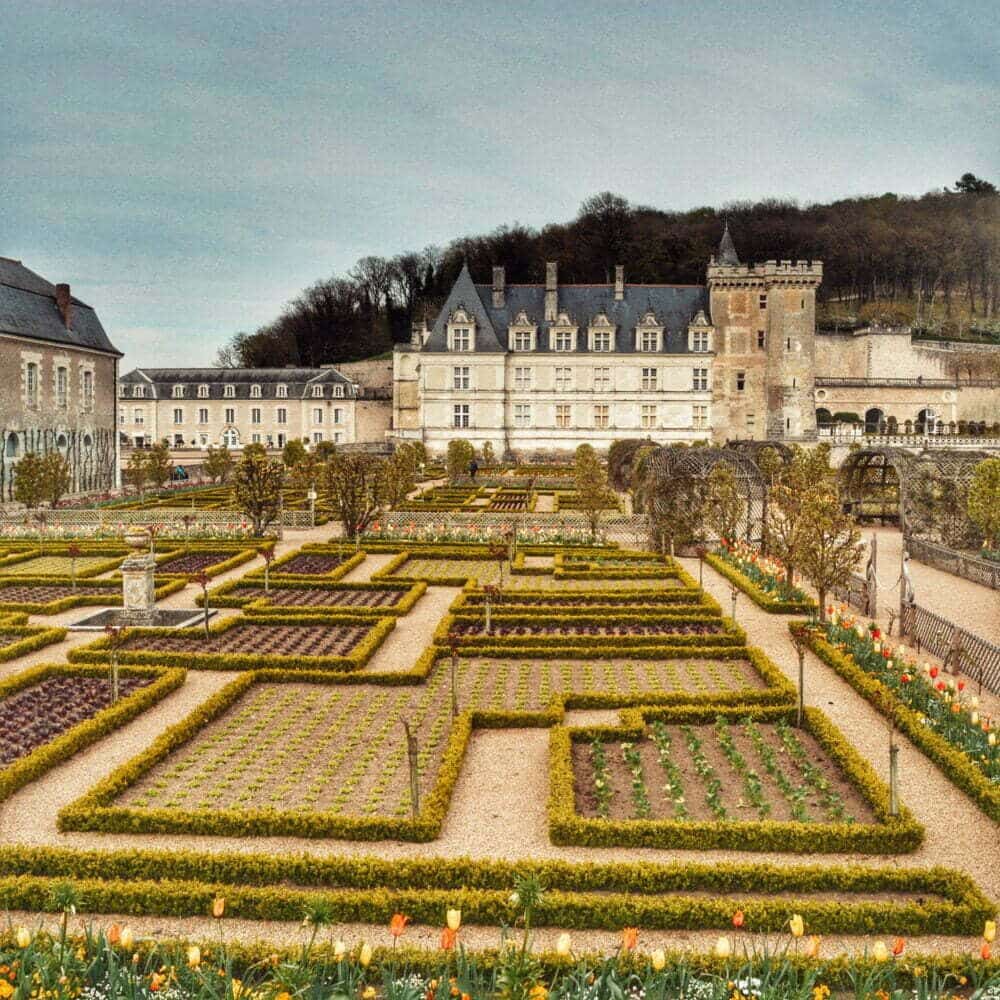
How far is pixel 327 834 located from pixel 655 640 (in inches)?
291

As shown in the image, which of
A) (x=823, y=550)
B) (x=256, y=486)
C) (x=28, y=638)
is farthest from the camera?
(x=256, y=486)

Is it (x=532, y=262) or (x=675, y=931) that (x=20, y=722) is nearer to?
(x=675, y=931)

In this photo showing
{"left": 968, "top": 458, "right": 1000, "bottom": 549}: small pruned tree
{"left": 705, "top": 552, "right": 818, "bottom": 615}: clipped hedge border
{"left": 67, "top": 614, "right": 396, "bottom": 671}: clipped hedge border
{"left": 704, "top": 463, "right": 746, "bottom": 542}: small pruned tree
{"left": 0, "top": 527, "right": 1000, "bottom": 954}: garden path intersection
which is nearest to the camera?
{"left": 0, "top": 527, "right": 1000, "bottom": 954}: garden path intersection

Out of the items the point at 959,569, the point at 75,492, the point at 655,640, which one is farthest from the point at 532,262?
the point at 655,640

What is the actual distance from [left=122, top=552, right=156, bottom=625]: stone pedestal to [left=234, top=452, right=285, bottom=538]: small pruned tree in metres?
8.37

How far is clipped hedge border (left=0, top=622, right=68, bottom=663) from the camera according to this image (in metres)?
13.6

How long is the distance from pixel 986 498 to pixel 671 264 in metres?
54.0

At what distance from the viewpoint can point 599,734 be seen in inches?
402

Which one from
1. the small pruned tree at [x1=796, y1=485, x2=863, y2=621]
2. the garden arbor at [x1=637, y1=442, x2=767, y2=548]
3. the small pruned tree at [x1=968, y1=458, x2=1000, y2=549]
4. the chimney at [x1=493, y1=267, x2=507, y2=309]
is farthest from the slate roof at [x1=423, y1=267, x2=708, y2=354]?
the small pruned tree at [x1=796, y1=485, x2=863, y2=621]

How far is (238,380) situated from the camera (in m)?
63.0

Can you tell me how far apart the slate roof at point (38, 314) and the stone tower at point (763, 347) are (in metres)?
33.5

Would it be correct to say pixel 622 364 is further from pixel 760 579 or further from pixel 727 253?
pixel 760 579

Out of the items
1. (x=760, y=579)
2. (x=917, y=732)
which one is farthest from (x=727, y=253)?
(x=917, y=732)

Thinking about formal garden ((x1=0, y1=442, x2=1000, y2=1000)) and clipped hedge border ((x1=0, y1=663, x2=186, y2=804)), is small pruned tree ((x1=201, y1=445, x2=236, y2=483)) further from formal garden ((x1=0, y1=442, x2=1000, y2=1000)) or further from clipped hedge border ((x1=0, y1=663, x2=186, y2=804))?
clipped hedge border ((x1=0, y1=663, x2=186, y2=804))
